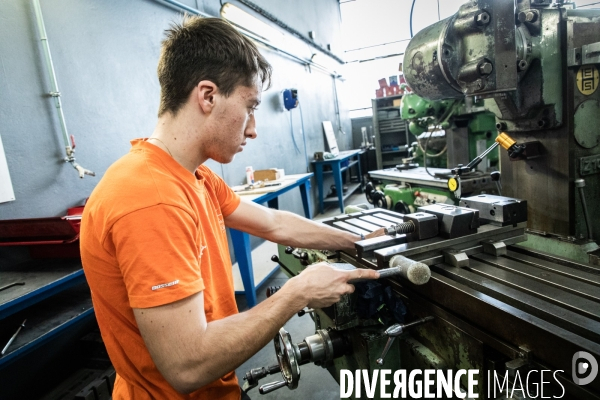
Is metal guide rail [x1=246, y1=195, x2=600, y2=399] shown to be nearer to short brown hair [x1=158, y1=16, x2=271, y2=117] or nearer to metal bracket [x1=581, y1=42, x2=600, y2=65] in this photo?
short brown hair [x1=158, y1=16, x2=271, y2=117]

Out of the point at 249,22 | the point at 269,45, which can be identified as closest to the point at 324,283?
the point at 249,22

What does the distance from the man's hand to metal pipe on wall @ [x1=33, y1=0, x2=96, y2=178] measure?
1.34 m

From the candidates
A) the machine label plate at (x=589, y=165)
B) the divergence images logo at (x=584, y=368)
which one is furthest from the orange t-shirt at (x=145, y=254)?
the machine label plate at (x=589, y=165)

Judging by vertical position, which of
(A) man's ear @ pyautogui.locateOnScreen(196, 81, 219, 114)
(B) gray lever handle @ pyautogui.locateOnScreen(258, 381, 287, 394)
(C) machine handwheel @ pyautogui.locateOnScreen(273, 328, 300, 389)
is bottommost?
(B) gray lever handle @ pyautogui.locateOnScreen(258, 381, 287, 394)

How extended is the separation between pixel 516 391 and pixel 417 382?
11.3 inches

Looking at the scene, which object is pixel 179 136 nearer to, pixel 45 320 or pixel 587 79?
pixel 45 320

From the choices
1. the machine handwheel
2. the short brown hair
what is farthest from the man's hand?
the short brown hair

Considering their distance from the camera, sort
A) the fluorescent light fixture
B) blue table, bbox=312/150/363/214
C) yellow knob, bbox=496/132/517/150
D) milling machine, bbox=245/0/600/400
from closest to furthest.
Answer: milling machine, bbox=245/0/600/400
yellow knob, bbox=496/132/517/150
the fluorescent light fixture
blue table, bbox=312/150/363/214

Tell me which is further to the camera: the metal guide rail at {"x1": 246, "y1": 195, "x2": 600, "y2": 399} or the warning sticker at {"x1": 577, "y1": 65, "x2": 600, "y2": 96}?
the warning sticker at {"x1": 577, "y1": 65, "x2": 600, "y2": 96}

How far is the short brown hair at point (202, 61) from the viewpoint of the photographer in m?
0.82

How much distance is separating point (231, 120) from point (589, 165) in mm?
1265

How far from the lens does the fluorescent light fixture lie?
9.58 ft

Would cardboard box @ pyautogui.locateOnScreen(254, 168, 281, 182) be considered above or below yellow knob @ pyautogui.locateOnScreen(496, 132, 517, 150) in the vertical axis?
below

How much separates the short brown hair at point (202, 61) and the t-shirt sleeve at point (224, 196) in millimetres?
303
